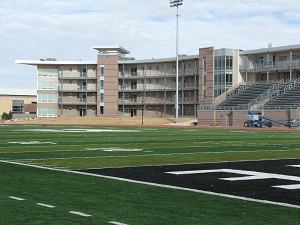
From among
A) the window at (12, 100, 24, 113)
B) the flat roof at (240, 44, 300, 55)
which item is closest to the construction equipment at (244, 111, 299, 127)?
the flat roof at (240, 44, 300, 55)

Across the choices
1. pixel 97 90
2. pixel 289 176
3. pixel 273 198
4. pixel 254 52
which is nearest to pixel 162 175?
pixel 289 176

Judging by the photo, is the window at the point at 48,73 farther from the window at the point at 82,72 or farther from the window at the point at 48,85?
the window at the point at 82,72

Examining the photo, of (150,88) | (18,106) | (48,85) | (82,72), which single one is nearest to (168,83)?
(150,88)

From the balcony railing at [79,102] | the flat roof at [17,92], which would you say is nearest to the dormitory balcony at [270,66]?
the balcony railing at [79,102]

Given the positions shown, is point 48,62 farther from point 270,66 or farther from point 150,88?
point 270,66

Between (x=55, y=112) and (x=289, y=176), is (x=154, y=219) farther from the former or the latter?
(x=55, y=112)

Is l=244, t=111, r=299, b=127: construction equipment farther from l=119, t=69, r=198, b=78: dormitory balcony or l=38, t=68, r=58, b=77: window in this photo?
l=38, t=68, r=58, b=77: window

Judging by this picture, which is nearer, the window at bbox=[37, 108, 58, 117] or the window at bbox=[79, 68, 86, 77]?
the window at bbox=[79, 68, 86, 77]

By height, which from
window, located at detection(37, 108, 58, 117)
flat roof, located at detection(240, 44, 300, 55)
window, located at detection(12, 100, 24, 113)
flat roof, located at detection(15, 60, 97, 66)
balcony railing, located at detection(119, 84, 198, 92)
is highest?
flat roof, located at detection(240, 44, 300, 55)

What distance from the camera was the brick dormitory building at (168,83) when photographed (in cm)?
7338

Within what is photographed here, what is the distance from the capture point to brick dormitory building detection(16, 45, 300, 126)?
2889 inches

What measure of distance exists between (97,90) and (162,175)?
83.5 meters

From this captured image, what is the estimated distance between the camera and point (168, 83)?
307 feet

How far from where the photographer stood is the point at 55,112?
9981cm
